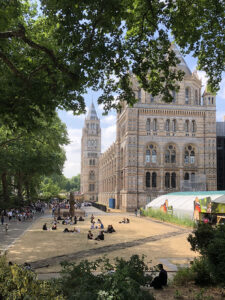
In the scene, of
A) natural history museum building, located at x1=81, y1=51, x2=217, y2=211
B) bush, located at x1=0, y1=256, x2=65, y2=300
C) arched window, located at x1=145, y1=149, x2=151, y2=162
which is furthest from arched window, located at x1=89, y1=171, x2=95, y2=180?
bush, located at x1=0, y1=256, x2=65, y2=300

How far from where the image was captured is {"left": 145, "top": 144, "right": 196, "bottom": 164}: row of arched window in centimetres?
5122

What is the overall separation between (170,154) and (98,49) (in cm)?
4223

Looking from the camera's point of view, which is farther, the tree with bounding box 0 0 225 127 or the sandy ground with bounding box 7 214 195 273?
the sandy ground with bounding box 7 214 195 273

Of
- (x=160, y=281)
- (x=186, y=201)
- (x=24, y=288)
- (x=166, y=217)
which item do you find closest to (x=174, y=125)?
(x=186, y=201)

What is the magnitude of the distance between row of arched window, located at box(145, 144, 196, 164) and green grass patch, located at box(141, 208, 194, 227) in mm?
10671

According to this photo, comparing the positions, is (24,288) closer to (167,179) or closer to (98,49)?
(98,49)

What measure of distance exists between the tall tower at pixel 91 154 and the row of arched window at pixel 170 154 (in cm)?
6653

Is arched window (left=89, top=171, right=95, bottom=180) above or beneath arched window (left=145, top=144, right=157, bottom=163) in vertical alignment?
beneath

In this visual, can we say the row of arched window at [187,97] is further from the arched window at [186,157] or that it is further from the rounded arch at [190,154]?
the arched window at [186,157]

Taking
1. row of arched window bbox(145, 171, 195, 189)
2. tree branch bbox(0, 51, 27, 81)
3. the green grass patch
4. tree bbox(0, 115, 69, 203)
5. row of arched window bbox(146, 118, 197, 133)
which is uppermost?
row of arched window bbox(146, 118, 197, 133)

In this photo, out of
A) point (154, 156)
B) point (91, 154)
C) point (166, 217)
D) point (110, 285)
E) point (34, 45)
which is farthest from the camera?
point (91, 154)

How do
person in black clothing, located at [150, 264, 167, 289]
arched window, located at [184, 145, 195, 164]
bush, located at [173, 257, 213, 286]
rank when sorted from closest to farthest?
person in black clothing, located at [150, 264, 167, 289] → bush, located at [173, 257, 213, 286] → arched window, located at [184, 145, 195, 164]

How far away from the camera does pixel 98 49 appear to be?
10930 mm

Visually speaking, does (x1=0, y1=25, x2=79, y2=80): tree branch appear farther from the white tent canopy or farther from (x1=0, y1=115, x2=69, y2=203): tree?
the white tent canopy
